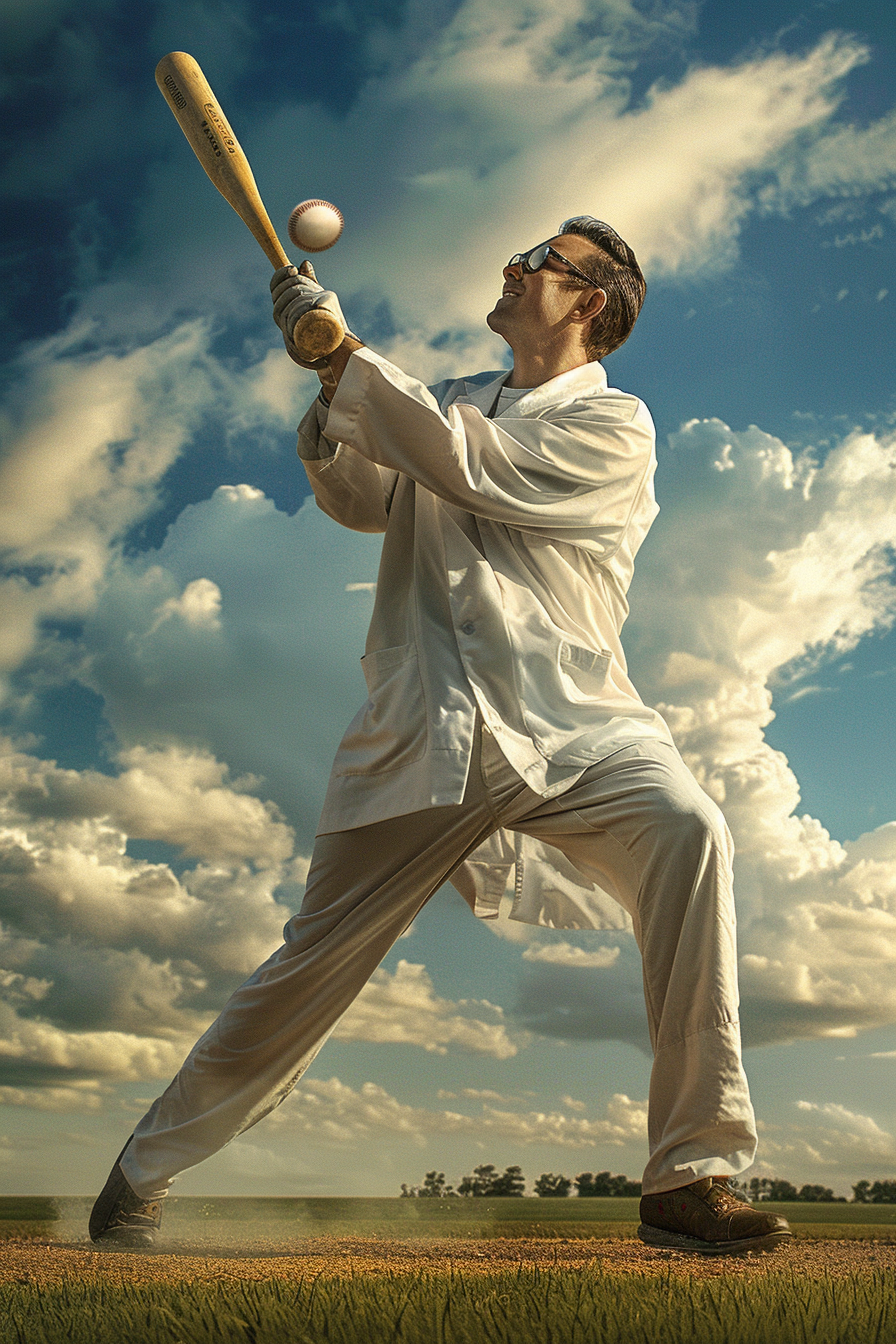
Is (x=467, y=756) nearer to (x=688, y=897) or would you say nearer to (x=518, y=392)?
(x=688, y=897)

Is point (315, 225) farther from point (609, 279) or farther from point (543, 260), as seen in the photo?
point (609, 279)

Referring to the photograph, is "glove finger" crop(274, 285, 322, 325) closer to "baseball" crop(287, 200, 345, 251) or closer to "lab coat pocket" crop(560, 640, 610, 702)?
"baseball" crop(287, 200, 345, 251)

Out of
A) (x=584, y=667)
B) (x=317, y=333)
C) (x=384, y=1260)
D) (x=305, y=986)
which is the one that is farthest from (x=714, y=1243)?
(x=317, y=333)

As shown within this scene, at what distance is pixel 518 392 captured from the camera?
451 cm

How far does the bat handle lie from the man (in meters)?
0.05

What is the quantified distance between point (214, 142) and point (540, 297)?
143cm

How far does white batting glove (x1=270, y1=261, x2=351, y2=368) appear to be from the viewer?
3756 millimetres

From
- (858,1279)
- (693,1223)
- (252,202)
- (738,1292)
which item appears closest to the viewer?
(738,1292)

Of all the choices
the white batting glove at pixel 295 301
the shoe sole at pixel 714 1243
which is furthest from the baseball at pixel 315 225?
the shoe sole at pixel 714 1243

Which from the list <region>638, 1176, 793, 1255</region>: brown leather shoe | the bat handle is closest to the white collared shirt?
the bat handle

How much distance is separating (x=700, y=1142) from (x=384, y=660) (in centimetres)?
193

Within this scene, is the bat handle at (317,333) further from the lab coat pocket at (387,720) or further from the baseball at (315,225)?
the lab coat pocket at (387,720)

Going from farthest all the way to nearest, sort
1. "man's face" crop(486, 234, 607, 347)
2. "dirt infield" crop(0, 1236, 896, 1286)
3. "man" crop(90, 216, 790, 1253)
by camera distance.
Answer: "man's face" crop(486, 234, 607, 347), "man" crop(90, 216, 790, 1253), "dirt infield" crop(0, 1236, 896, 1286)

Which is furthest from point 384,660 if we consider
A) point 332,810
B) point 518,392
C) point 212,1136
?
point 212,1136
